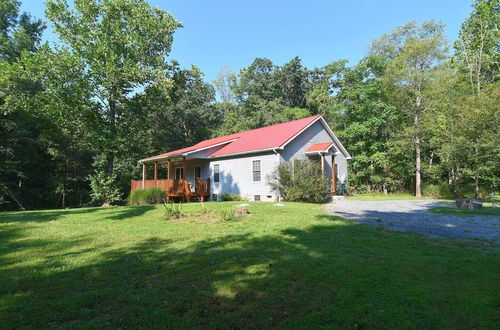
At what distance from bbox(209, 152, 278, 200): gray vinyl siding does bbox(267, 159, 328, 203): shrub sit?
1.36 meters

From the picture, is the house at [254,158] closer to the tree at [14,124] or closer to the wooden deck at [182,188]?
the wooden deck at [182,188]

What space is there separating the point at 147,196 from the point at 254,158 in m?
6.99

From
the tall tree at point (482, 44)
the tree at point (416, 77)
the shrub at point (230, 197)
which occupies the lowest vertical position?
the shrub at point (230, 197)

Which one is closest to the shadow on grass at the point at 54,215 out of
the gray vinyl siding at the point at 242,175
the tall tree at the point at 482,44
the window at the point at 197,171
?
the gray vinyl siding at the point at 242,175

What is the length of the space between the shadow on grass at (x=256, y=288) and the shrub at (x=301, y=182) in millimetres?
9172

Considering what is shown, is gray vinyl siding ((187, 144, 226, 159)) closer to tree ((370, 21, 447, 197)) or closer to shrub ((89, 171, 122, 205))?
shrub ((89, 171, 122, 205))

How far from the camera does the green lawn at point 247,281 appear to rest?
2949 millimetres

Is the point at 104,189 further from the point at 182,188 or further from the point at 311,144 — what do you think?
the point at 311,144

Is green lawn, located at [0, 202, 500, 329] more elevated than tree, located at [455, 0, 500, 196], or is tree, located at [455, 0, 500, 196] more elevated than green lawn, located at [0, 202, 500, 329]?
tree, located at [455, 0, 500, 196]

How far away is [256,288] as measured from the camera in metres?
3.68

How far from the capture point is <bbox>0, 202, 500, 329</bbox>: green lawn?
295 centimetres

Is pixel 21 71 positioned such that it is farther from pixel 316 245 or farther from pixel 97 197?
pixel 316 245

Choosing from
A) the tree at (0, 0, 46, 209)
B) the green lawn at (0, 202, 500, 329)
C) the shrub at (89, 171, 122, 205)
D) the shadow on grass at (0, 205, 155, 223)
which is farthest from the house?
the green lawn at (0, 202, 500, 329)

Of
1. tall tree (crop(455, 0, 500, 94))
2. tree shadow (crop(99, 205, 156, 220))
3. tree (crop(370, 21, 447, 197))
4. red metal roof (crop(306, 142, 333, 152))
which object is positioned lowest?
tree shadow (crop(99, 205, 156, 220))
